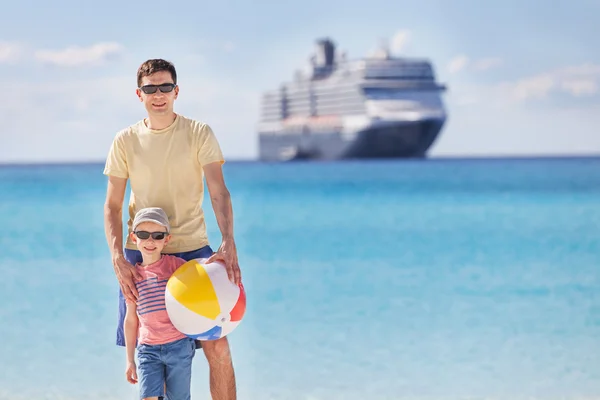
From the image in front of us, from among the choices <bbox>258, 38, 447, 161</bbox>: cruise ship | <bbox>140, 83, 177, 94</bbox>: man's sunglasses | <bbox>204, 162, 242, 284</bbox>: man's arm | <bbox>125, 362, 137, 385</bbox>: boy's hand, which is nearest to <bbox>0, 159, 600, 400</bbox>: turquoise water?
<bbox>125, 362, 137, 385</bbox>: boy's hand

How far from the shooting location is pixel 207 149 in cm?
308

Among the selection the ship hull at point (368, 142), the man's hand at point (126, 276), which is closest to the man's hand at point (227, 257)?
the man's hand at point (126, 276)

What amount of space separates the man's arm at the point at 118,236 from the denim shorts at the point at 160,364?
0.59 ft

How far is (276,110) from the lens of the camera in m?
60.8

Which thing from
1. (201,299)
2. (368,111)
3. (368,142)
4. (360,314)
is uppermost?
(201,299)

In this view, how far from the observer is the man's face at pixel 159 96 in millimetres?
3021

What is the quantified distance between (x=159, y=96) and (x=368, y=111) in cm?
4947

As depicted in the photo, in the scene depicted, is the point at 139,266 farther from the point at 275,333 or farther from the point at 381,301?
the point at 381,301

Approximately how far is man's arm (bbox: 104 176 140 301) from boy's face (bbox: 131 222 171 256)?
62 mm

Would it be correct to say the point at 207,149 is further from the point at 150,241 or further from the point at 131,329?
the point at 131,329

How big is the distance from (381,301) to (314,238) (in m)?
7.09

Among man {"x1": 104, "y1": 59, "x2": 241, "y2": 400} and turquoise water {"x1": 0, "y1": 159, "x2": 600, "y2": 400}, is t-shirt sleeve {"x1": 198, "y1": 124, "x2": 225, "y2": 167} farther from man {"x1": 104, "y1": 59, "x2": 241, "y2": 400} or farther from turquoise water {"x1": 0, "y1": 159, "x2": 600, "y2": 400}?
turquoise water {"x1": 0, "y1": 159, "x2": 600, "y2": 400}

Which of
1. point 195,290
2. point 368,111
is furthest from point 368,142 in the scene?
point 195,290

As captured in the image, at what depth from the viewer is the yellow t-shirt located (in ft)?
10.1
